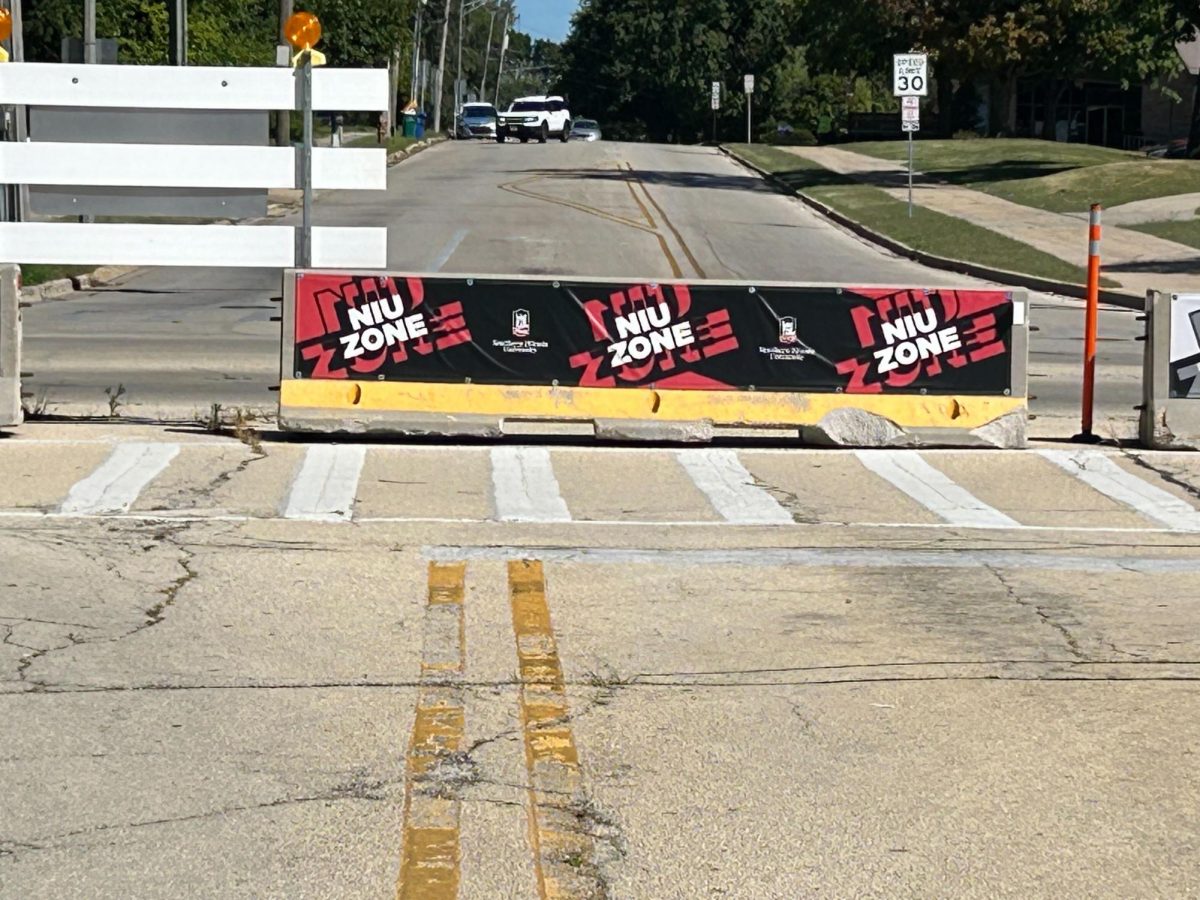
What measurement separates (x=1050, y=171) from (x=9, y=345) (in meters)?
36.6

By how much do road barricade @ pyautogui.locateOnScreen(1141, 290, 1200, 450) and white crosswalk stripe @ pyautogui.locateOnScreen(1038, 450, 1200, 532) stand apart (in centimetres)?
57

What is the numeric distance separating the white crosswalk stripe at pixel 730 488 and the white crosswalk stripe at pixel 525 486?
0.97 metres

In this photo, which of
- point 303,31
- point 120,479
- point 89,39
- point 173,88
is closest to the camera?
point 120,479

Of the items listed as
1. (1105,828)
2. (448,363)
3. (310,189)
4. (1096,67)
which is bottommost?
(1105,828)

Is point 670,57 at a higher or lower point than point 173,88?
higher

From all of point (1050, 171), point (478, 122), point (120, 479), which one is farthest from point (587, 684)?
point (478, 122)

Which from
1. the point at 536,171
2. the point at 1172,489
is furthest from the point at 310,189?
the point at 536,171

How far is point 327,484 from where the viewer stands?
10523 mm

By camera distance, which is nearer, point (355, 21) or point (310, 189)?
point (310, 189)

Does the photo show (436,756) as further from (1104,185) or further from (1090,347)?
(1104,185)

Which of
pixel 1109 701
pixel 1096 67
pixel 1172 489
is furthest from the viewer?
pixel 1096 67

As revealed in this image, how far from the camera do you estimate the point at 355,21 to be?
2333 inches

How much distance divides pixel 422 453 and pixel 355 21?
50466 mm

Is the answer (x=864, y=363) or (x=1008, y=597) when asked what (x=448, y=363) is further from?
(x=1008, y=597)
